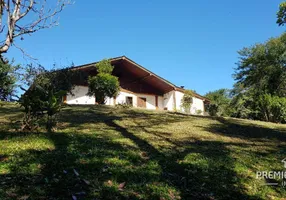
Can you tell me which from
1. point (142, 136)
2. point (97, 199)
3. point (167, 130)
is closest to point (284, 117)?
point (167, 130)

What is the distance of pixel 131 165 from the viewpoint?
4.91 metres

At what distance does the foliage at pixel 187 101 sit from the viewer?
2819cm

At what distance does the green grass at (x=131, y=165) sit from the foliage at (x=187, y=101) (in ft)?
66.9

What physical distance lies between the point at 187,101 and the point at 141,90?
548 cm

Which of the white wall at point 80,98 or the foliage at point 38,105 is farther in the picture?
the white wall at point 80,98

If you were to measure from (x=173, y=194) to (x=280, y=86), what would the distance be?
93.9ft

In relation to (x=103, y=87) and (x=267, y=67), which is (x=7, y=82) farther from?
(x=267, y=67)

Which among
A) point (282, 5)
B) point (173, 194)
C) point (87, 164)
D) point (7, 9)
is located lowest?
point (173, 194)

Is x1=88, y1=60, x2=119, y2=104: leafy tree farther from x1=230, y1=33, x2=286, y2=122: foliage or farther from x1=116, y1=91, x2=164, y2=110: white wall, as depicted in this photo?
x1=230, y1=33, x2=286, y2=122: foliage

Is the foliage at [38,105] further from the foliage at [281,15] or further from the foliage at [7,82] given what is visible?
the foliage at [7,82]

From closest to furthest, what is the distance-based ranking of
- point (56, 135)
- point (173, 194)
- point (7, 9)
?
point (173, 194) → point (7, 9) → point (56, 135)

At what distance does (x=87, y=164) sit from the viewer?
4711 mm

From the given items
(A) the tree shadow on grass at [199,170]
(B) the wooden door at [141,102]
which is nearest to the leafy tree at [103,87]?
(B) the wooden door at [141,102]

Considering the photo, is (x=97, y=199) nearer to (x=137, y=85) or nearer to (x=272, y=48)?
(x=137, y=85)
